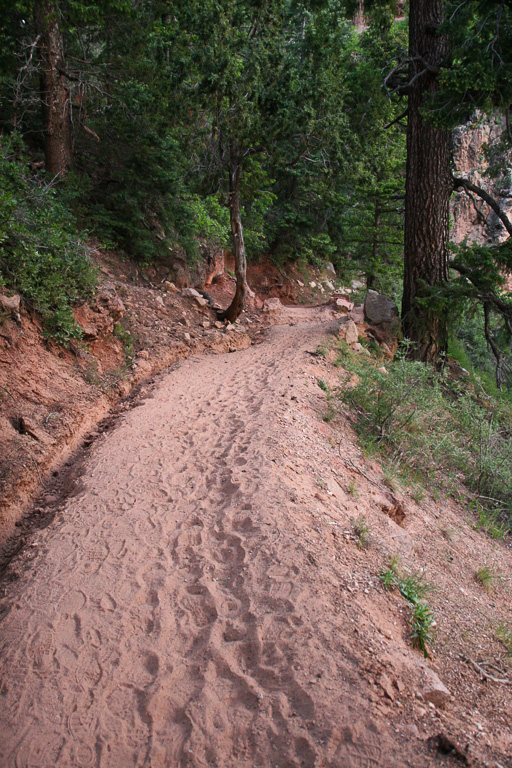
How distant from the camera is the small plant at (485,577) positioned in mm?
3935

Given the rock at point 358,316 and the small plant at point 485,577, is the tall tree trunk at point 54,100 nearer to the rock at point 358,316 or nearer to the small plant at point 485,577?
the rock at point 358,316

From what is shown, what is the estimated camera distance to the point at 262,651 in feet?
8.78

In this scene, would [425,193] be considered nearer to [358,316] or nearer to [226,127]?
[358,316]

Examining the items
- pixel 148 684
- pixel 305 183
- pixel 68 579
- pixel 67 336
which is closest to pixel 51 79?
pixel 67 336

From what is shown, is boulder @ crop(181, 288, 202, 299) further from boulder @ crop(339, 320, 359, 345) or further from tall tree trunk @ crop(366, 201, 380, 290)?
tall tree trunk @ crop(366, 201, 380, 290)

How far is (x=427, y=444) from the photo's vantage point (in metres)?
5.36

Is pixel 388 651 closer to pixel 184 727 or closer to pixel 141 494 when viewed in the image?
pixel 184 727

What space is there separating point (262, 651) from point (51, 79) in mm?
11874

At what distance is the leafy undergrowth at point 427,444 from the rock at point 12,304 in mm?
4346

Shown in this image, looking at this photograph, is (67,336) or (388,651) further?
(67,336)

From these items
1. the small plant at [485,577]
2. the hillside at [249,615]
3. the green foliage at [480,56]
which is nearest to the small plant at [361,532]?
the hillside at [249,615]

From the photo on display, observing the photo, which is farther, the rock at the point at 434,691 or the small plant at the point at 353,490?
the small plant at the point at 353,490

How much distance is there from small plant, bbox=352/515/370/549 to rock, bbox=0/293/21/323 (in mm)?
4706

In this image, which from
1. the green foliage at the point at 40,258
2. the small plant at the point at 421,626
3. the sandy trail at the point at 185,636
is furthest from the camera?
the green foliage at the point at 40,258
